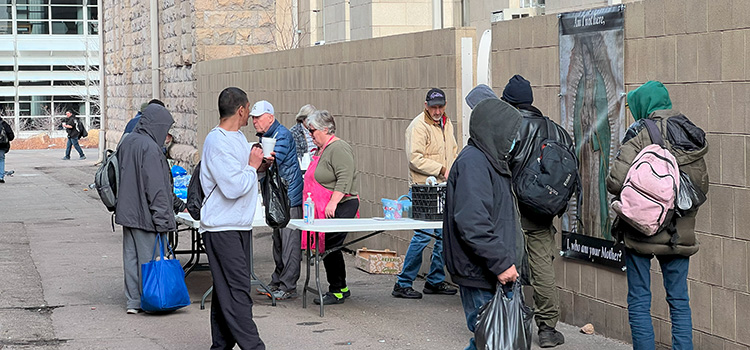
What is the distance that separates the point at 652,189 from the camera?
6578 millimetres

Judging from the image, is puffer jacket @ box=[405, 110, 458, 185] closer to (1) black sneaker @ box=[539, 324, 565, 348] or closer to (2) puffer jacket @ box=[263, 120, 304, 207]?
(2) puffer jacket @ box=[263, 120, 304, 207]

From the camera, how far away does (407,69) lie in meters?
11.8

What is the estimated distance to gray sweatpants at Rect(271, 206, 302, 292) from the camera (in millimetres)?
10422

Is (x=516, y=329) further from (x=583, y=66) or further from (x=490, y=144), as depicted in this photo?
(x=583, y=66)

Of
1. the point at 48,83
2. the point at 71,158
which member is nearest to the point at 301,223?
the point at 71,158

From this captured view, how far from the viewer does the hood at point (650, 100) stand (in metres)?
6.93

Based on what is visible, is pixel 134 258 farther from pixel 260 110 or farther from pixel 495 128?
pixel 495 128

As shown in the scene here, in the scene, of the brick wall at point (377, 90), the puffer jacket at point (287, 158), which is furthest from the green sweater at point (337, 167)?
the brick wall at point (377, 90)

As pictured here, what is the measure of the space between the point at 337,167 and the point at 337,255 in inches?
31.5

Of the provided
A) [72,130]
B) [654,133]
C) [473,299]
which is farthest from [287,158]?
[72,130]

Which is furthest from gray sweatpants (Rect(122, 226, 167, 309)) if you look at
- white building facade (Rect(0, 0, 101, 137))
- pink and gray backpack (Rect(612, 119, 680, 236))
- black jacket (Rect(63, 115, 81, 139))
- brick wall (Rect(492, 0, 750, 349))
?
white building facade (Rect(0, 0, 101, 137))

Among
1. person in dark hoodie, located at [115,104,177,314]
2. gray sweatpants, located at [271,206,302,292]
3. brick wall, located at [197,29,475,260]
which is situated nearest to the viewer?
person in dark hoodie, located at [115,104,177,314]

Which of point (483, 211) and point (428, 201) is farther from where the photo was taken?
point (428, 201)

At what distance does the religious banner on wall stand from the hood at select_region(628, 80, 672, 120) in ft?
3.60
